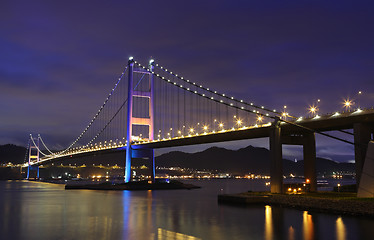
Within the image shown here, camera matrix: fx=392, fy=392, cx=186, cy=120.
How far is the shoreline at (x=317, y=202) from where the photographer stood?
916 inches

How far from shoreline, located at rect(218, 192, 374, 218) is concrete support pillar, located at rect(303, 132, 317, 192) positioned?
789 cm

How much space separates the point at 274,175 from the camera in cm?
3431

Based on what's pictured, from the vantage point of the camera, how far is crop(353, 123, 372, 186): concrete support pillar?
28.0 metres

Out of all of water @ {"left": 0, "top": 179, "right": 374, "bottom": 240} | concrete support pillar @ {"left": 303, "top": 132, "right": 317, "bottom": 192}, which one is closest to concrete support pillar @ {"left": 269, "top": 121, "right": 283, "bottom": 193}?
concrete support pillar @ {"left": 303, "top": 132, "right": 317, "bottom": 192}

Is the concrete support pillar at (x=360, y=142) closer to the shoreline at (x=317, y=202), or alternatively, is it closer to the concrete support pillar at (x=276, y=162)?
the shoreline at (x=317, y=202)

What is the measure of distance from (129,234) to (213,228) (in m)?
4.50

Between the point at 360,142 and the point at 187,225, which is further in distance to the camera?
the point at 360,142

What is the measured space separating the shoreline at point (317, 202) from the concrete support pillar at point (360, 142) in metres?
2.21

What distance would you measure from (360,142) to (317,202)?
5519mm

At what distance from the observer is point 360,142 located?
28188mm

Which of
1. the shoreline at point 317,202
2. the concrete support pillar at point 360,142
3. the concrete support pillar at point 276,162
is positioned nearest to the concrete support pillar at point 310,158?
the concrete support pillar at point 276,162

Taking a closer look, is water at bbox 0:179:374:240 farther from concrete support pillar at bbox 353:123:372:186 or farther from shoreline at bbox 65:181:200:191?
shoreline at bbox 65:181:200:191

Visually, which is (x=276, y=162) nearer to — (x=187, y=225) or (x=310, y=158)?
(x=310, y=158)

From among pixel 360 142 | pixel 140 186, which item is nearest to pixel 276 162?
pixel 360 142
